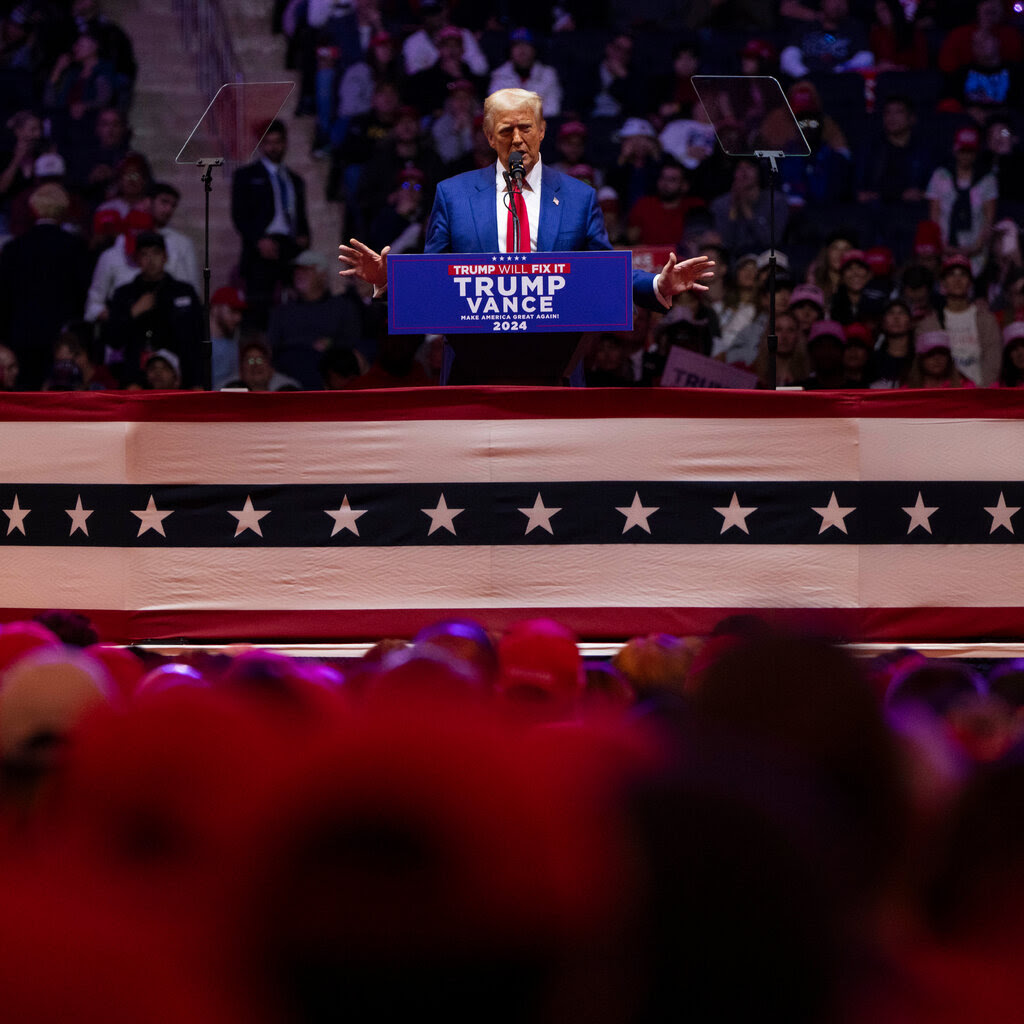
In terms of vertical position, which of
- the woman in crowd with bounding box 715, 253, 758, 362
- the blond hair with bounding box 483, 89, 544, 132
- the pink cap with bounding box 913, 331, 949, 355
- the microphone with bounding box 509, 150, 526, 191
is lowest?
the pink cap with bounding box 913, 331, 949, 355

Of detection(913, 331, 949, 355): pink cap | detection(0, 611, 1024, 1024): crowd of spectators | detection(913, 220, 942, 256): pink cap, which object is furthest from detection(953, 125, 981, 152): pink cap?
detection(0, 611, 1024, 1024): crowd of spectators

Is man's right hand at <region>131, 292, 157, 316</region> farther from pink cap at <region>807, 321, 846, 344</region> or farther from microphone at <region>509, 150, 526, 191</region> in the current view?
microphone at <region>509, 150, 526, 191</region>

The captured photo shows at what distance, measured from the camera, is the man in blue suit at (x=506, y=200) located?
4020mm

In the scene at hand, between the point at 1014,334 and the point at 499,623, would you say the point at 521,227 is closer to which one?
the point at 499,623

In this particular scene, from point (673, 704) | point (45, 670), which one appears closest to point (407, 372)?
point (45, 670)

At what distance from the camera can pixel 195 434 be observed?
3898 mm

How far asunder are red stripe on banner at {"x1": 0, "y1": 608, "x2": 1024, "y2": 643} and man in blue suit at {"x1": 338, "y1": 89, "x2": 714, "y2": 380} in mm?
980

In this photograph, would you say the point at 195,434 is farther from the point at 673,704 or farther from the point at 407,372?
the point at 673,704

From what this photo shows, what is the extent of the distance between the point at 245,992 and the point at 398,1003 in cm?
7

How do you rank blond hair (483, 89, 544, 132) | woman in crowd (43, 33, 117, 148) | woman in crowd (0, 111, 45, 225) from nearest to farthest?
blond hair (483, 89, 544, 132)
woman in crowd (0, 111, 45, 225)
woman in crowd (43, 33, 117, 148)

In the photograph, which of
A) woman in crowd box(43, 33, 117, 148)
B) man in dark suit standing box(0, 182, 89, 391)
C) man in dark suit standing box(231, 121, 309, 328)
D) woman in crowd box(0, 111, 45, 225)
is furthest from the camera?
woman in crowd box(43, 33, 117, 148)

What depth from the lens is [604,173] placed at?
8250mm

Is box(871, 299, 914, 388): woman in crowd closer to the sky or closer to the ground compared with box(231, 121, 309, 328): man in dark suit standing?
closer to the ground

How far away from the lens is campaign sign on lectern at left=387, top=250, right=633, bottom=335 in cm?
363
